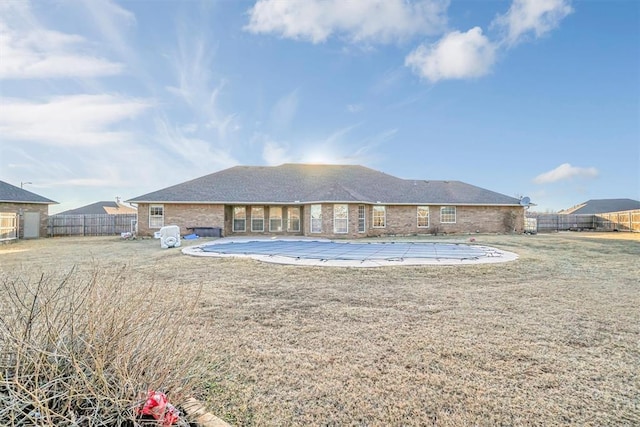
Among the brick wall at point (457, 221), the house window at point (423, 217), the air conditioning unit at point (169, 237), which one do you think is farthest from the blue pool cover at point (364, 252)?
the house window at point (423, 217)

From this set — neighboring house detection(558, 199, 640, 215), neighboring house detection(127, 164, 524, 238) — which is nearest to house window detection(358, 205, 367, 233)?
neighboring house detection(127, 164, 524, 238)

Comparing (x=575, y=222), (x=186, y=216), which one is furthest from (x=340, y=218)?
(x=575, y=222)

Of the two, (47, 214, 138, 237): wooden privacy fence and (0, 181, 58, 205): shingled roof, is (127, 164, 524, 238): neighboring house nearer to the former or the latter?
(47, 214, 138, 237): wooden privacy fence

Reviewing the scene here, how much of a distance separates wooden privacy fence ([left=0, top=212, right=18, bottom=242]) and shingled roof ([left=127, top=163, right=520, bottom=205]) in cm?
734

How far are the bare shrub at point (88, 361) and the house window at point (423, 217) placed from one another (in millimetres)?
23517

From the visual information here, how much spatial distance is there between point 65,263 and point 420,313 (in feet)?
38.0

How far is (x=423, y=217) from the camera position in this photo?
24578mm

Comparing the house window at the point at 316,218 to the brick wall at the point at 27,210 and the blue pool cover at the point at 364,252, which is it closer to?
the blue pool cover at the point at 364,252

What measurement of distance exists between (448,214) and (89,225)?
96.1ft

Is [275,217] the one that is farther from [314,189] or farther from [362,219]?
[362,219]

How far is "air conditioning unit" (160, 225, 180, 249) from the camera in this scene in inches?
627

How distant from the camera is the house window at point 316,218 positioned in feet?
71.1

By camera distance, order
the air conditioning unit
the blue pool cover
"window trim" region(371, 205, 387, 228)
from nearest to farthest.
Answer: the blue pool cover < the air conditioning unit < "window trim" region(371, 205, 387, 228)

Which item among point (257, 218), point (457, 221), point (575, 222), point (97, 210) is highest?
point (97, 210)
